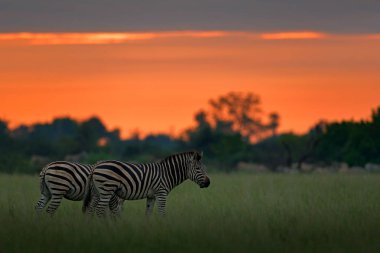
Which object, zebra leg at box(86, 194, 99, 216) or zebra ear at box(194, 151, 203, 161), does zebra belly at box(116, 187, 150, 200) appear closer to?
zebra leg at box(86, 194, 99, 216)

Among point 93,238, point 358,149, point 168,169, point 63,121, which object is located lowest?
point 93,238

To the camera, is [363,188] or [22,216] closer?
[22,216]

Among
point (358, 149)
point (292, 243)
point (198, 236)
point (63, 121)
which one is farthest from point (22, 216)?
point (63, 121)

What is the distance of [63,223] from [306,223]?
3740 millimetres

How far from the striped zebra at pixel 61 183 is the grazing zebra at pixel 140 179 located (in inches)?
19.3

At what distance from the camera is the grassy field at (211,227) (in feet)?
40.4

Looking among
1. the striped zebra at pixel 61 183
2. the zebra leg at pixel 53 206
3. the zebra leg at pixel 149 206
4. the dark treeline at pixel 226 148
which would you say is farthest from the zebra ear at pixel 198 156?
the dark treeline at pixel 226 148

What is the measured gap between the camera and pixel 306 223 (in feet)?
47.5

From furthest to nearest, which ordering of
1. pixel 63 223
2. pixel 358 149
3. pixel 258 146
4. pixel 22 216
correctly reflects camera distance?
1. pixel 258 146
2. pixel 358 149
3. pixel 22 216
4. pixel 63 223

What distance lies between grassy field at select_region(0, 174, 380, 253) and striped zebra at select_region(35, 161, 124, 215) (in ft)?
1.06

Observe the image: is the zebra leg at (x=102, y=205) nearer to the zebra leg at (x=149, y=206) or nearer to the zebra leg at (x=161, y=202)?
the zebra leg at (x=149, y=206)

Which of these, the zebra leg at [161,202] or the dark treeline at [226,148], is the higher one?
the dark treeline at [226,148]

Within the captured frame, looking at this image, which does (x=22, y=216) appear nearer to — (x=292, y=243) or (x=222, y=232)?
(x=222, y=232)

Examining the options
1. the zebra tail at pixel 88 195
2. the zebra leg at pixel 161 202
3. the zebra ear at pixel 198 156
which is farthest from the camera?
the zebra ear at pixel 198 156
